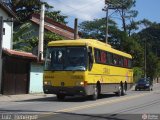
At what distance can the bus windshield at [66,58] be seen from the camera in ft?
84.6

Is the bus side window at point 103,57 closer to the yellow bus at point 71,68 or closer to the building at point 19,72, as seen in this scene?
the yellow bus at point 71,68

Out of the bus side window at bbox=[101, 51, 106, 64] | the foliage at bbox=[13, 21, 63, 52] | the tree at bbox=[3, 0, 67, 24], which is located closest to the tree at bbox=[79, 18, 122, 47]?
the tree at bbox=[3, 0, 67, 24]

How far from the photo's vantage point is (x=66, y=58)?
25906 mm

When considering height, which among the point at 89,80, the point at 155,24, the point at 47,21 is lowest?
the point at 89,80

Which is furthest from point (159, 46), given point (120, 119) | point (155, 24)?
A: point (120, 119)

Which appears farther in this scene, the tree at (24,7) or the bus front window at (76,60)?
the tree at (24,7)

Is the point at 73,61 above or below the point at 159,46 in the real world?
below

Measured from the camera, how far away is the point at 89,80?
Result: 26.3m

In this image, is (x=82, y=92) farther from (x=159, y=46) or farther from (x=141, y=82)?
(x=159, y=46)

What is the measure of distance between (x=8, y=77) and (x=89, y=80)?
9069 mm

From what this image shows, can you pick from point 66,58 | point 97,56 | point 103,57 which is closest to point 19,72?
Answer: point 103,57

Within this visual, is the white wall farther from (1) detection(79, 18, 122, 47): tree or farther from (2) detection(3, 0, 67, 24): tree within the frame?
(1) detection(79, 18, 122, 47): tree

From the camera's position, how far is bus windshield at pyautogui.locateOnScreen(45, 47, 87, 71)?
84.6ft

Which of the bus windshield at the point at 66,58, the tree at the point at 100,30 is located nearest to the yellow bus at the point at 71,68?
the bus windshield at the point at 66,58
